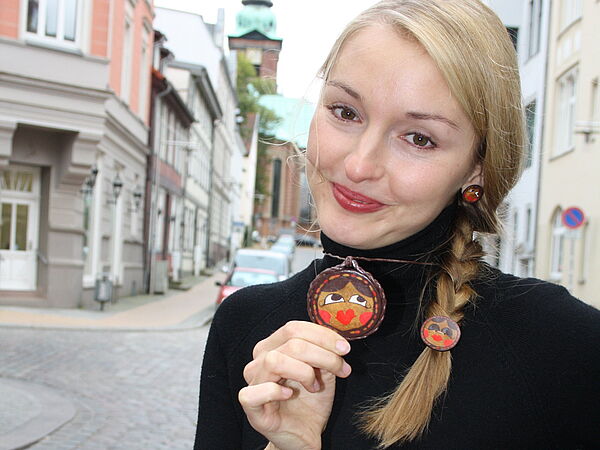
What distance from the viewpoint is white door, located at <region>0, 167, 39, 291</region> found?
18000 mm

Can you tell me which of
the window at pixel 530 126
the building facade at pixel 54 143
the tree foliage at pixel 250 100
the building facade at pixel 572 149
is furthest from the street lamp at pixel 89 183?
the tree foliage at pixel 250 100

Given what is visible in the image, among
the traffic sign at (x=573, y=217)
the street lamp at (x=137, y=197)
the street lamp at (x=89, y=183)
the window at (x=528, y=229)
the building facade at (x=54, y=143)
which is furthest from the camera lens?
the street lamp at (x=137, y=197)

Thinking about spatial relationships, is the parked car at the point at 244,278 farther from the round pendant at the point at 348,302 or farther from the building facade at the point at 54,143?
the round pendant at the point at 348,302

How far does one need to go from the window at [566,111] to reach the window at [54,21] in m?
12.1

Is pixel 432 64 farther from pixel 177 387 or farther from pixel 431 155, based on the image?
pixel 177 387

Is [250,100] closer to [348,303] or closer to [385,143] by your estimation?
[385,143]

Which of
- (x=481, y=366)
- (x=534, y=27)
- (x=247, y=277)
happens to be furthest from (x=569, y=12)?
(x=481, y=366)

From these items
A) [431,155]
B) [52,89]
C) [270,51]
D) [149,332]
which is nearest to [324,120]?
[431,155]

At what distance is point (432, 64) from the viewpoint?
152 centimetres

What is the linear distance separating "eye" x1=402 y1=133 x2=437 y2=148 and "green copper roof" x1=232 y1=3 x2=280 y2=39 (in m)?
102

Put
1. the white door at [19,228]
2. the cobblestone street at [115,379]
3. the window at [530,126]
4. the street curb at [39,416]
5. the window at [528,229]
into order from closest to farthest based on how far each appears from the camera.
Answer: the window at [530,126] < the street curb at [39,416] < the cobblestone street at [115,379] < the white door at [19,228] < the window at [528,229]

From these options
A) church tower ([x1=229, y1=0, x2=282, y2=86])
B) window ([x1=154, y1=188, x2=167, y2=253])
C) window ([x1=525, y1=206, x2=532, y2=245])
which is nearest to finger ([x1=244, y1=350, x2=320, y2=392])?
window ([x1=525, y1=206, x2=532, y2=245])

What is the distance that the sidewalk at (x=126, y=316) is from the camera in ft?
51.3

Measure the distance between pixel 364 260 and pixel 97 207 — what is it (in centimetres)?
1977
